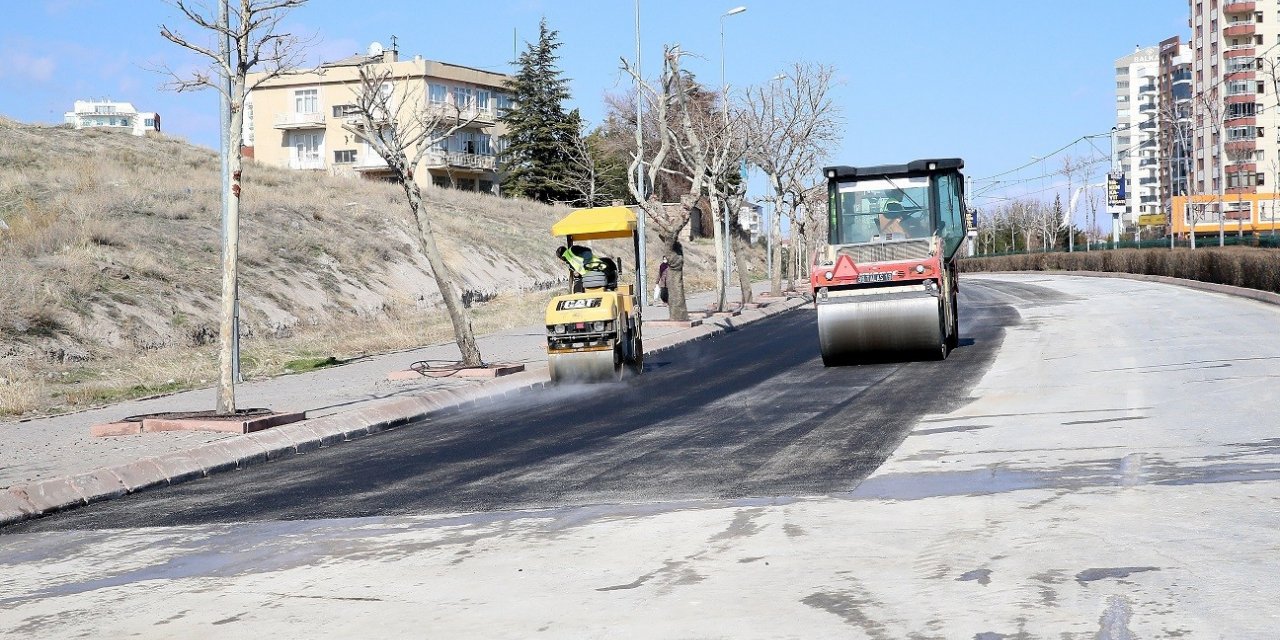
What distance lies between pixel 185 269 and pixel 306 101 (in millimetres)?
64139

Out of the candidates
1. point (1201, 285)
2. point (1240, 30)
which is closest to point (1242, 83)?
point (1240, 30)

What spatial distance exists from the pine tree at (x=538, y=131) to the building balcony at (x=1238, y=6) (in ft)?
225

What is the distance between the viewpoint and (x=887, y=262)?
20234mm

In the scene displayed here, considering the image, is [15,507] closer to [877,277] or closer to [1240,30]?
[877,277]

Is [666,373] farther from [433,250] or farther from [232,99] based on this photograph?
[232,99]

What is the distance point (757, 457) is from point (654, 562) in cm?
426

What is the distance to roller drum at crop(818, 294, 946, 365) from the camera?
20.1 metres

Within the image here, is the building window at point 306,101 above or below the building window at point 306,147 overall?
above

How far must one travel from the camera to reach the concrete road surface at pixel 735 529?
20.4ft

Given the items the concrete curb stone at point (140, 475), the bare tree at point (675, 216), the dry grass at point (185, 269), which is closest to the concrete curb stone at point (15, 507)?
the concrete curb stone at point (140, 475)

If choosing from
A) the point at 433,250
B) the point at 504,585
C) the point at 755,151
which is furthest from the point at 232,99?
the point at 755,151

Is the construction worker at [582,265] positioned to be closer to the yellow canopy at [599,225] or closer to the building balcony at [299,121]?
the yellow canopy at [599,225]

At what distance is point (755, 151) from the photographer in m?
56.7

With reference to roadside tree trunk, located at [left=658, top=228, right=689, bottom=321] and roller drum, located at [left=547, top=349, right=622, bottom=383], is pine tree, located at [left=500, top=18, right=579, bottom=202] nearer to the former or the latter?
roadside tree trunk, located at [left=658, top=228, right=689, bottom=321]
